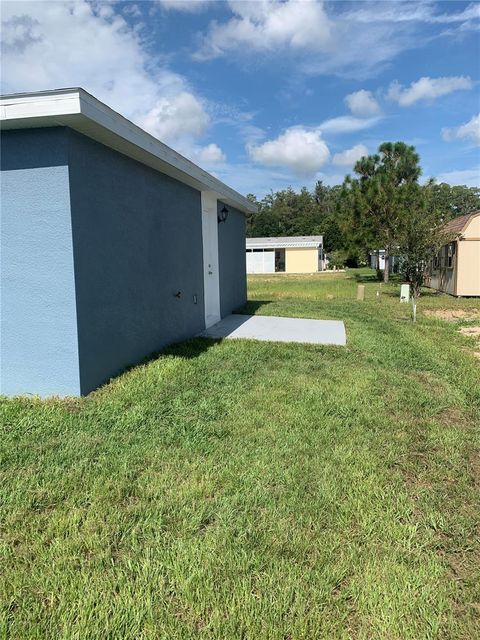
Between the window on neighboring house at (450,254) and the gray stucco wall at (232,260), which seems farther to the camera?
the window on neighboring house at (450,254)

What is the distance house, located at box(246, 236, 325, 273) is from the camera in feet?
134

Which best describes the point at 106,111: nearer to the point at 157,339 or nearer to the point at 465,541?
the point at 157,339

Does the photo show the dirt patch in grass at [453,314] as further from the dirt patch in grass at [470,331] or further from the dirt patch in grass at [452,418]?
the dirt patch in grass at [452,418]

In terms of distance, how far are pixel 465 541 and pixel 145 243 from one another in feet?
16.1

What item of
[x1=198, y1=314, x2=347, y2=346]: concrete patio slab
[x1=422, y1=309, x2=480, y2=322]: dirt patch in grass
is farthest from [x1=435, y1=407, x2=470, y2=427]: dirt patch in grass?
[x1=422, y1=309, x2=480, y2=322]: dirt patch in grass

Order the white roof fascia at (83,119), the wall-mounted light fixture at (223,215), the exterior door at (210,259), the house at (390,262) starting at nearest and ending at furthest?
the white roof fascia at (83,119)
the exterior door at (210,259)
the wall-mounted light fixture at (223,215)
the house at (390,262)

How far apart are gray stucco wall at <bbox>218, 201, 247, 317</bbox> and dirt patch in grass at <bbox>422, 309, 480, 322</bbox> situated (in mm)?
5187

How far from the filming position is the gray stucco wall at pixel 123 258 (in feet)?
14.6

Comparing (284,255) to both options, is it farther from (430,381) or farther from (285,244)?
(430,381)

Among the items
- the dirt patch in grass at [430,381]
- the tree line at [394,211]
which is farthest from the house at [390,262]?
the dirt patch in grass at [430,381]

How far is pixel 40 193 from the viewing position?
4227 mm

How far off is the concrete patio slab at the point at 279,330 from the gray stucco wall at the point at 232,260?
28.2 inches

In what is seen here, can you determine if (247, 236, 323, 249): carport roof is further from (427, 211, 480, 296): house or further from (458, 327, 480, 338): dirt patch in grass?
(458, 327, 480, 338): dirt patch in grass

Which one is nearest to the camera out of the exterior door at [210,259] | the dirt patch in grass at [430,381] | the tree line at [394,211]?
the dirt patch in grass at [430,381]
